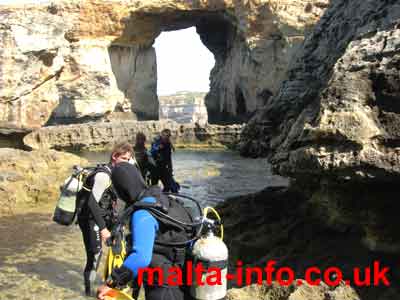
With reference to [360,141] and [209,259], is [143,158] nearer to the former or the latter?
[360,141]

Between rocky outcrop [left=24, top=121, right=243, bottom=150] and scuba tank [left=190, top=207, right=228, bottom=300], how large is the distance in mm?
26261

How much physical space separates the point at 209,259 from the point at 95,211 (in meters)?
2.13

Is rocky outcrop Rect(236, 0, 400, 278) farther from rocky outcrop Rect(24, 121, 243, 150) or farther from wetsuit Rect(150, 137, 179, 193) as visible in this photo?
rocky outcrop Rect(24, 121, 243, 150)

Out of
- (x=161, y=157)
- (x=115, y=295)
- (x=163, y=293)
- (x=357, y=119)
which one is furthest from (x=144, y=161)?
(x=115, y=295)

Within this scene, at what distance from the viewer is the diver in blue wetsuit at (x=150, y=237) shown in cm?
288

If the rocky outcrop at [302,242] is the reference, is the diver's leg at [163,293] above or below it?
above

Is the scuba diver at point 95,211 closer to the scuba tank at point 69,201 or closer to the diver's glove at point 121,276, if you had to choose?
the scuba tank at point 69,201

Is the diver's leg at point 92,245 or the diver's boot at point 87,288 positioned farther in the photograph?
the diver's boot at point 87,288

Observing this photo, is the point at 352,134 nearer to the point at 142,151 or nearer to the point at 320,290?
the point at 320,290

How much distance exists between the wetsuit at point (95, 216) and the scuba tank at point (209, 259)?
1918 millimetres

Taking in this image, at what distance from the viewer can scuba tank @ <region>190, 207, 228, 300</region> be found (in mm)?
3018

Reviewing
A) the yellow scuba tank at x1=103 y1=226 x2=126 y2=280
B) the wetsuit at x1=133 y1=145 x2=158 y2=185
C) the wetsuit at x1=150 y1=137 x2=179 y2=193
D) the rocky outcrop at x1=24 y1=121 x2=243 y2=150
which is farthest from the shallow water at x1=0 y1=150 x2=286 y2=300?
the rocky outcrop at x1=24 y1=121 x2=243 y2=150

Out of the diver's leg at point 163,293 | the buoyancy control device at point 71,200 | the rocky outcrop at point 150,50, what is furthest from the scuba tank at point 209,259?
the rocky outcrop at point 150,50

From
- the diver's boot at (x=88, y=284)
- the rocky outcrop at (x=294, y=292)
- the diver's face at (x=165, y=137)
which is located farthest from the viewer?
the diver's face at (x=165, y=137)
